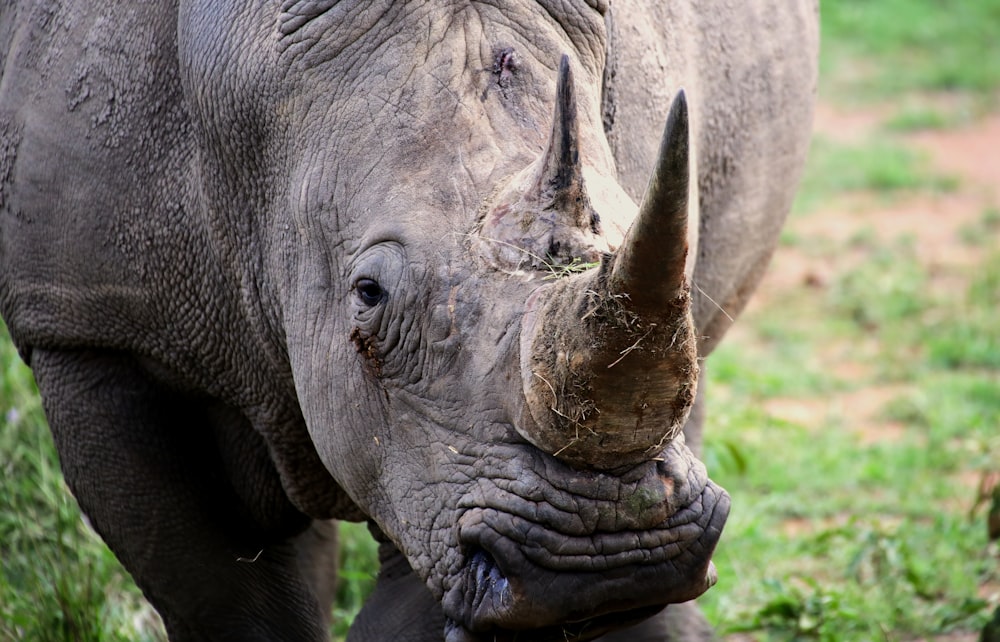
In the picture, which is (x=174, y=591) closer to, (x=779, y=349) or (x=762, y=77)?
(x=762, y=77)

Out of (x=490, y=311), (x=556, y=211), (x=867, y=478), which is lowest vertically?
(x=867, y=478)

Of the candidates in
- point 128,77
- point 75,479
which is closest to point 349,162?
point 128,77

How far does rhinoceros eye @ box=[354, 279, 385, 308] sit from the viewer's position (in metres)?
3.15

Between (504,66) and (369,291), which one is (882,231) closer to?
(504,66)

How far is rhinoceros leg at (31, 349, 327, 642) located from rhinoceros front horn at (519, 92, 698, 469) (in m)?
1.54

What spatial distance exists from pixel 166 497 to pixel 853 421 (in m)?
4.34

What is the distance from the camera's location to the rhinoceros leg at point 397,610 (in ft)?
12.7

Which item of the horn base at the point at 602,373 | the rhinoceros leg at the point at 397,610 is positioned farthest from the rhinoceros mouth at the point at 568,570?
the rhinoceros leg at the point at 397,610

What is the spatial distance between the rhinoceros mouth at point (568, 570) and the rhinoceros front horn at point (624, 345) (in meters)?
0.16

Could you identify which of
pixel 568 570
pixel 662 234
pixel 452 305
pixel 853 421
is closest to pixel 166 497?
pixel 452 305

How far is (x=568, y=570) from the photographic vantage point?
288 cm

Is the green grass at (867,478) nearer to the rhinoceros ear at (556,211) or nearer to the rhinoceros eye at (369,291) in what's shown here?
the rhinoceros eye at (369,291)

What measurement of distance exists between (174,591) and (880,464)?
Result: 12.6 ft

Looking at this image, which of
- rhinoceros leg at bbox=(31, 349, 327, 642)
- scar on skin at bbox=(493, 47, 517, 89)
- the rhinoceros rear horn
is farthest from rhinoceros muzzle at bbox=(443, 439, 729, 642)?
rhinoceros leg at bbox=(31, 349, 327, 642)
